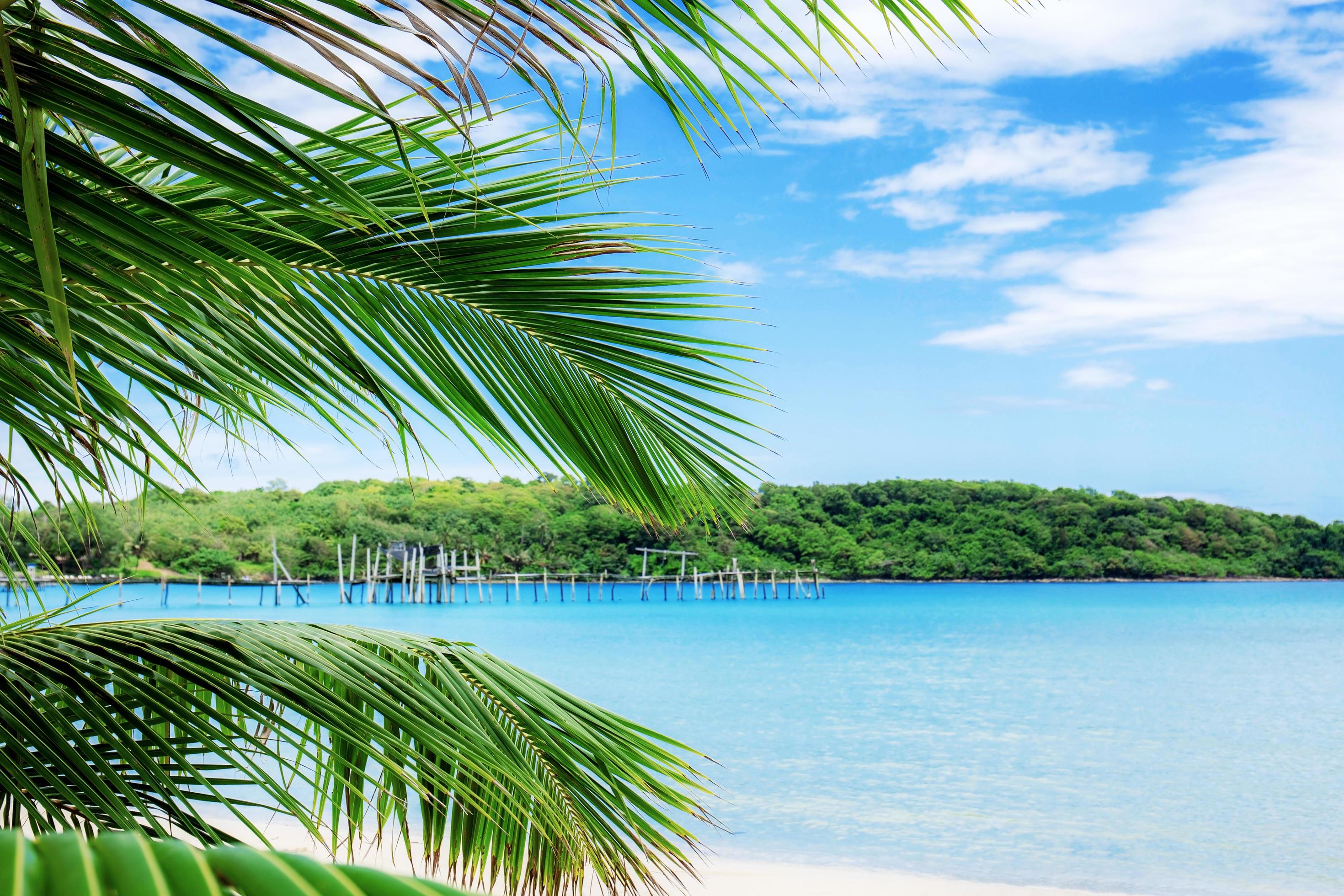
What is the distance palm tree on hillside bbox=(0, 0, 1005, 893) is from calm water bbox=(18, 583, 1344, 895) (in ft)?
32.1

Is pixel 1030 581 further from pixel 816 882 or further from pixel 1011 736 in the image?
pixel 816 882

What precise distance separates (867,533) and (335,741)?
7202 centimetres

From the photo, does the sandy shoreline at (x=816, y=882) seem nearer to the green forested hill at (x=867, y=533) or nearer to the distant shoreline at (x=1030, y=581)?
the green forested hill at (x=867, y=533)

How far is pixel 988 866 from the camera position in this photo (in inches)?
405

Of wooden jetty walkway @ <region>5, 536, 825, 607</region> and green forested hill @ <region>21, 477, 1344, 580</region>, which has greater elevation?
green forested hill @ <region>21, 477, 1344, 580</region>

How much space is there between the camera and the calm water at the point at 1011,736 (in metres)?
10.9

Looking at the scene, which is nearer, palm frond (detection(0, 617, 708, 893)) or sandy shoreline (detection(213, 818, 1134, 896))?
palm frond (detection(0, 617, 708, 893))

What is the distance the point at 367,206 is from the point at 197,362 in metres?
0.73

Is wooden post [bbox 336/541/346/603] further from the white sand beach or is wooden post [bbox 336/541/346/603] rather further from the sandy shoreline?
the white sand beach

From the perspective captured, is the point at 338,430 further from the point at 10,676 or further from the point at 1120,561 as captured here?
the point at 1120,561

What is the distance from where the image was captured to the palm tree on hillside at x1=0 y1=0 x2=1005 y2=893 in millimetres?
833

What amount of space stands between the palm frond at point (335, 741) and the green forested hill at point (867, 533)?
6157cm

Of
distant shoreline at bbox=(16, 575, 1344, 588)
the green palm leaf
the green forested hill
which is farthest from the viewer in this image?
distant shoreline at bbox=(16, 575, 1344, 588)

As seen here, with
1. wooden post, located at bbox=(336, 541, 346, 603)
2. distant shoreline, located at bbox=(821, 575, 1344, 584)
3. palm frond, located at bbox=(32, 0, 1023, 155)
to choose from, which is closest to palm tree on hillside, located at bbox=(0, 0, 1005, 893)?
palm frond, located at bbox=(32, 0, 1023, 155)
